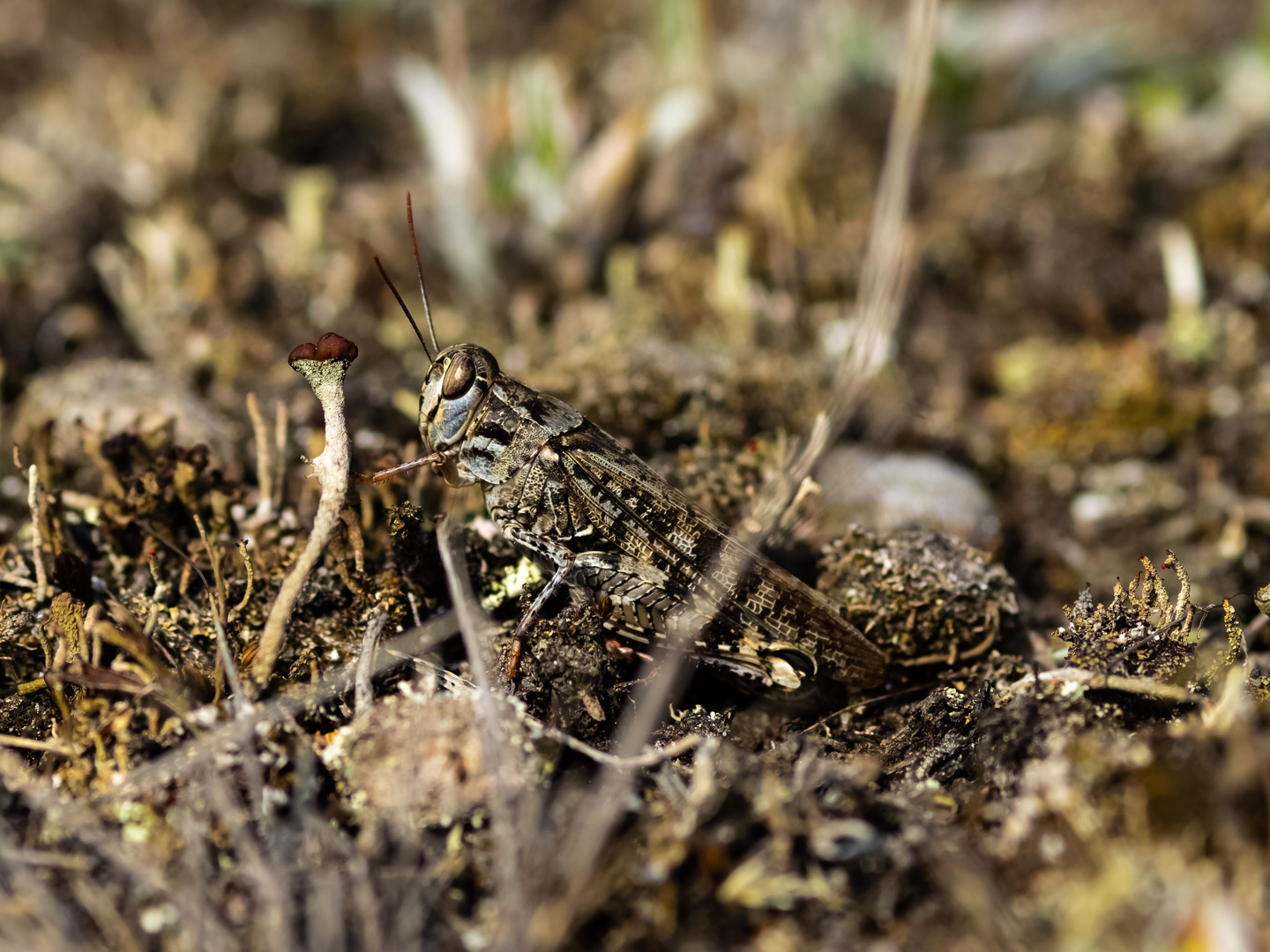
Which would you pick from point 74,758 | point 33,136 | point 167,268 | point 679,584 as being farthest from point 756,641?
point 33,136

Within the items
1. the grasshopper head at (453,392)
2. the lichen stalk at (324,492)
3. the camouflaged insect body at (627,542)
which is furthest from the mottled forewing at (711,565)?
the lichen stalk at (324,492)

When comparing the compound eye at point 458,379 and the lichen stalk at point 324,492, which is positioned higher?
the compound eye at point 458,379

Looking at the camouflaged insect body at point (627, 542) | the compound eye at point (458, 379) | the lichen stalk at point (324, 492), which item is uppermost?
the compound eye at point (458, 379)

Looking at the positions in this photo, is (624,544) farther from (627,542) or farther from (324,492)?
(324,492)

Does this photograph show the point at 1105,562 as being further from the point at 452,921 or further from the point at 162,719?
the point at 162,719

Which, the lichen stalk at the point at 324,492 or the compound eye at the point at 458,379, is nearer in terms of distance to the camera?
the lichen stalk at the point at 324,492

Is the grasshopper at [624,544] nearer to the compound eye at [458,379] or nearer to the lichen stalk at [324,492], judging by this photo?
the compound eye at [458,379]

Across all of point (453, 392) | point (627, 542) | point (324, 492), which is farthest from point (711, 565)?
point (324, 492)

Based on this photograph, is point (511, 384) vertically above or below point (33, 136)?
below
